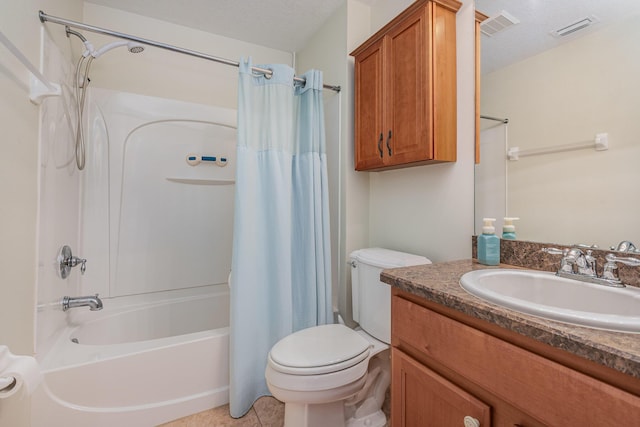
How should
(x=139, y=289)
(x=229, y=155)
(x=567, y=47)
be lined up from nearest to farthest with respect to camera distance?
1. (x=567, y=47)
2. (x=139, y=289)
3. (x=229, y=155)

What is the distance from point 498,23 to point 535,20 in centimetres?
16

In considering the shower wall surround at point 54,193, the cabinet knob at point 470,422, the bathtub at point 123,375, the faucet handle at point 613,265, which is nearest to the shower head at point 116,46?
the shower wall surround at point 54,193

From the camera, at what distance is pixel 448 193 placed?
1.40 meters

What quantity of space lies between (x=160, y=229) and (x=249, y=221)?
0.95m

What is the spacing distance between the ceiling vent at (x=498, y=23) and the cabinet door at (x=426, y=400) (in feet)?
4.52

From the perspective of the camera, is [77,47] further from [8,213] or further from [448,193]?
[448,193]

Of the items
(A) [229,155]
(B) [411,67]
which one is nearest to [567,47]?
(B) [411,67]

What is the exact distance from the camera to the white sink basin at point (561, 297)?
551 millimetres

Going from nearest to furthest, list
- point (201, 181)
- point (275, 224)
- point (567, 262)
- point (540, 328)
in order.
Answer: point (540, 328), point (567, 262), point (275, 224), point (201, 181)

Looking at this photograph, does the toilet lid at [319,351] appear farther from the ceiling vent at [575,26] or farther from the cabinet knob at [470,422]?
the ceiling vent at [575,26]

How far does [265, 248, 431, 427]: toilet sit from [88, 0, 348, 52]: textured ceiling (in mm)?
1677

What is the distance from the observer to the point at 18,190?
1.07 m

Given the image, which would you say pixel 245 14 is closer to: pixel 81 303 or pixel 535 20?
pixel 535 20

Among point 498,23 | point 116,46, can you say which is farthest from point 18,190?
point 498,23
